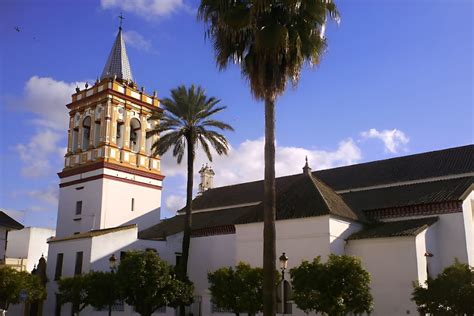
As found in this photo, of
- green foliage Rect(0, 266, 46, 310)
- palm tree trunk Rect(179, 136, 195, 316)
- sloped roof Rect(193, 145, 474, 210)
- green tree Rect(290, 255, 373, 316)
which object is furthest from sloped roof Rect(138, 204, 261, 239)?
green tree Rect(290, 255, 373, 316)

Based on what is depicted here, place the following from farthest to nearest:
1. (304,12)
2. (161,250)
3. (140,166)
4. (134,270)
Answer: (140,166) < (161,250) < (134,270) < (304,12)

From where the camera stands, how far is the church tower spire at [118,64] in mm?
43062

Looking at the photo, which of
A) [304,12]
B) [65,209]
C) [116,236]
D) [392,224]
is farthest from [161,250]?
[304,12]

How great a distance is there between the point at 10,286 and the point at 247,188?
20.3 meters

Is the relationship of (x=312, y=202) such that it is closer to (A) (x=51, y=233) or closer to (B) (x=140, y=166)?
(B) (x=140, y=166)

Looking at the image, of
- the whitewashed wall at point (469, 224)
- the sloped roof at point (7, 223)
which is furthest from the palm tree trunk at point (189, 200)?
the whitewashed wall at point (469, 224)

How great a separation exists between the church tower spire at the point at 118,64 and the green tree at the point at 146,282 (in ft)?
71.3

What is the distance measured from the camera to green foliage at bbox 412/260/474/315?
19.2 m

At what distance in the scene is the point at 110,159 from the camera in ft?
128

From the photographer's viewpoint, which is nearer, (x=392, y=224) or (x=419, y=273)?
(x=419, y=273)

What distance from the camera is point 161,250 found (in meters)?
35.5

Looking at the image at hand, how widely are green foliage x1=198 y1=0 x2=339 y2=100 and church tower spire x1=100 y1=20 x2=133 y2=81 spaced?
26.8 meters

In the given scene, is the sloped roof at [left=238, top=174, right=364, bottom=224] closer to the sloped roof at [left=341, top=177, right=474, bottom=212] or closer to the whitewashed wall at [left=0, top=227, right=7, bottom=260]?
the sloped roof at [left=341, top=177, right=474, bottom=212]

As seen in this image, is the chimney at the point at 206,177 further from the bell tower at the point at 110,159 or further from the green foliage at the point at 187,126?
the green foliage at the point at 187,126
